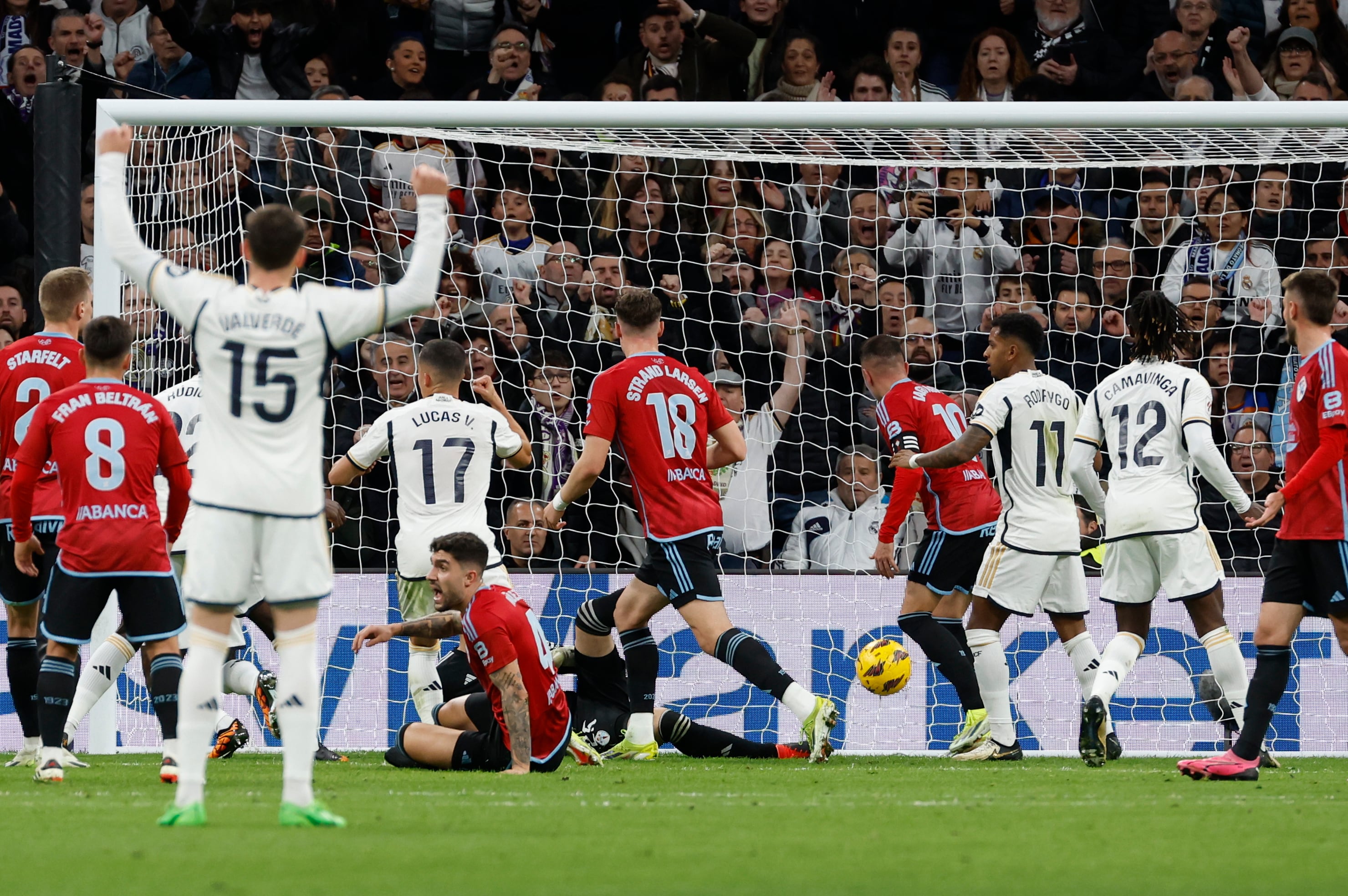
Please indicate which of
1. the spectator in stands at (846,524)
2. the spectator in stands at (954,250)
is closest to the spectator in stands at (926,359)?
the spectator in stands at (954,250)

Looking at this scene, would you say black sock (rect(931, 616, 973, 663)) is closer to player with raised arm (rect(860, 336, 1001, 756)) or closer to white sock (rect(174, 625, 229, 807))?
player with raised arm (rect(860, 336, 1001, 756))

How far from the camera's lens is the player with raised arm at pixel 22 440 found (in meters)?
7.15

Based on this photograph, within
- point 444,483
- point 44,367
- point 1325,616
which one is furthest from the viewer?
point 444,483

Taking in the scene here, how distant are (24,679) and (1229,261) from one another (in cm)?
779

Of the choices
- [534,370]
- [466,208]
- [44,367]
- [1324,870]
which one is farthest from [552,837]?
[466,208]

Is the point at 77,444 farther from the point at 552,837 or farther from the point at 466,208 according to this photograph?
the point at 466,208

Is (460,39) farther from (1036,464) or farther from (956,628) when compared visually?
(956,628)

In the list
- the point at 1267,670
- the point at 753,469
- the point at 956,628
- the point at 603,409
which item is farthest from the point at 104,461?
the point at 753,469

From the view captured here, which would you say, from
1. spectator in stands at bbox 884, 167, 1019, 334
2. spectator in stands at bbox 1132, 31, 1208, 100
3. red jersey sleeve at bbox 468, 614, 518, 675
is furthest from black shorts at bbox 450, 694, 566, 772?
spectator in stands at bbox 1132, 31, 1208, 100

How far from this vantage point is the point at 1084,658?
818 cm

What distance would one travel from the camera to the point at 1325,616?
20.5 ft

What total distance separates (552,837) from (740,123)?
484 cm

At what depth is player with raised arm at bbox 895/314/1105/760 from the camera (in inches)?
319

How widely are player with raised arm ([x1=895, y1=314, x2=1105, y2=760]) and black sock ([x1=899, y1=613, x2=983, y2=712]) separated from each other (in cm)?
13
